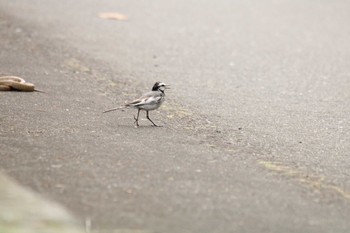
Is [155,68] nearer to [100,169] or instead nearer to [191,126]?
[191,126]

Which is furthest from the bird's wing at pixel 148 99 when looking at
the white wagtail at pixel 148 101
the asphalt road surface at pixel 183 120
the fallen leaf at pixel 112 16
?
the fallen leaf at pixel 112 16

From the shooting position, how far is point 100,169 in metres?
7.54

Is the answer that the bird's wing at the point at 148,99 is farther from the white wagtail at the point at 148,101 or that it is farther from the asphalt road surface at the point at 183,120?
the asphalt road surface at the point at 183,120

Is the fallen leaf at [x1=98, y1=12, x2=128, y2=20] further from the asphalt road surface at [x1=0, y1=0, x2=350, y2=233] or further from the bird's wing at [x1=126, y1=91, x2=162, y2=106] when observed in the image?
the bird's wing at [x1=126, y1=91, x2=162, y2=106]

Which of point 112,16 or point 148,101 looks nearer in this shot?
point 148,101

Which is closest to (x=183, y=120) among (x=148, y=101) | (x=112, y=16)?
(x=148, y=101)

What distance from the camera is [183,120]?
396 inches

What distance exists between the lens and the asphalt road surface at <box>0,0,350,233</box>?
6719mm

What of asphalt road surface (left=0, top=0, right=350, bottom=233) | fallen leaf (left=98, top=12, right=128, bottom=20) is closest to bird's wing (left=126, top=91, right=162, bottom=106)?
asphalt road surface (left=0, top=0, right=350, bottom=233)

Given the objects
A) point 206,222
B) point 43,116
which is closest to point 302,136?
point 43,116

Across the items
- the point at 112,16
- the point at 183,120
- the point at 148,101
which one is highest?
the point at 148,101

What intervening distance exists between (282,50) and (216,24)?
115 inches

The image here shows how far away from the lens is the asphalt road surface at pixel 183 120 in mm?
6719

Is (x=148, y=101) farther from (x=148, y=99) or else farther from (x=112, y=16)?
(x=112, y=16)
